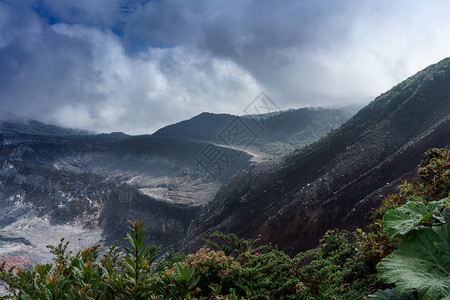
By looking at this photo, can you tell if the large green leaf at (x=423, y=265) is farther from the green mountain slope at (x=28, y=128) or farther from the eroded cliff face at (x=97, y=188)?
the green mountain slope at (x=28, y=128)

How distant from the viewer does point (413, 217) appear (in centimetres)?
238

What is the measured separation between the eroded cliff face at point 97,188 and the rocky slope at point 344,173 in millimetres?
11896

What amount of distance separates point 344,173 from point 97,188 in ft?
170

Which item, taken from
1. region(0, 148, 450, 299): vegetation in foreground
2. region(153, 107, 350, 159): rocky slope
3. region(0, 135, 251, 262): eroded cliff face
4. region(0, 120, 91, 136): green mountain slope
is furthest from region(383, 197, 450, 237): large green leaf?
region(0, 120, 91, 136): green mountain slope

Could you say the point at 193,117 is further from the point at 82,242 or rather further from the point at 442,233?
the point at 442,233

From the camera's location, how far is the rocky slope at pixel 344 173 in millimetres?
18250

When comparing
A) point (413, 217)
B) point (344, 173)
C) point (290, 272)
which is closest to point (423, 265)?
point (413, 217)

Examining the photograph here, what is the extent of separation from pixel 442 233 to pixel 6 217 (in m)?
73.7

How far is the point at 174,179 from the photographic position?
5653 centimetres

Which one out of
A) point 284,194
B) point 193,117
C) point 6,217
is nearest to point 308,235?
point 284,194


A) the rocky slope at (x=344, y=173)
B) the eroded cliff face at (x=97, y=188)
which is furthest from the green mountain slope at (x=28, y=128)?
the rocky slope at (x=344, y=173)

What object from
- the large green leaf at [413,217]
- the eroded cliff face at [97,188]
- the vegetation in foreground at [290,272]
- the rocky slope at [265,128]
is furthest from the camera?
the rocky slope at [265,128]

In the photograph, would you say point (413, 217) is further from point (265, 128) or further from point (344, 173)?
point (265, 128)

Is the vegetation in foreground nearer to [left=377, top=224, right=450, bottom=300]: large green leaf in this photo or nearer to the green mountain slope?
[left=377, top=224, right=450, bottom=300]: large green leaf
